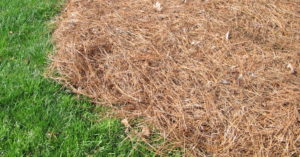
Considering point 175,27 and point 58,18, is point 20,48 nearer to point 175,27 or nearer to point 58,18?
point 58,18

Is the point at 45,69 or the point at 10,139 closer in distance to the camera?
the point at 10,139

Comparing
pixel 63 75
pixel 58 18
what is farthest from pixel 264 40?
pixel 58 18

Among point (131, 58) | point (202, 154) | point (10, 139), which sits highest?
point (131, 58)

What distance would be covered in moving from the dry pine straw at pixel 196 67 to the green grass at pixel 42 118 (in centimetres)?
16

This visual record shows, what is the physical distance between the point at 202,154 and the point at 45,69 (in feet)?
5.24

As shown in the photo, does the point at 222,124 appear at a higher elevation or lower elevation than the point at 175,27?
lower

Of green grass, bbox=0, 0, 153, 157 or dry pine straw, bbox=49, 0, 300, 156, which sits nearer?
green grass, bbox=0, 0, 153, 157

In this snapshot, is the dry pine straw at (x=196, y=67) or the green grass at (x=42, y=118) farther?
the dry pine straw at (x=196, y=67)

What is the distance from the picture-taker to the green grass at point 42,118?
8.30ft

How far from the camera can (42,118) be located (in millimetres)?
2746

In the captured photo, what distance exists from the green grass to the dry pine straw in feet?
0.53

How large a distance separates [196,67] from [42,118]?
1344mm

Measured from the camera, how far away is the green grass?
2.53m

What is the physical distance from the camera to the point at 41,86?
306 centimetres
